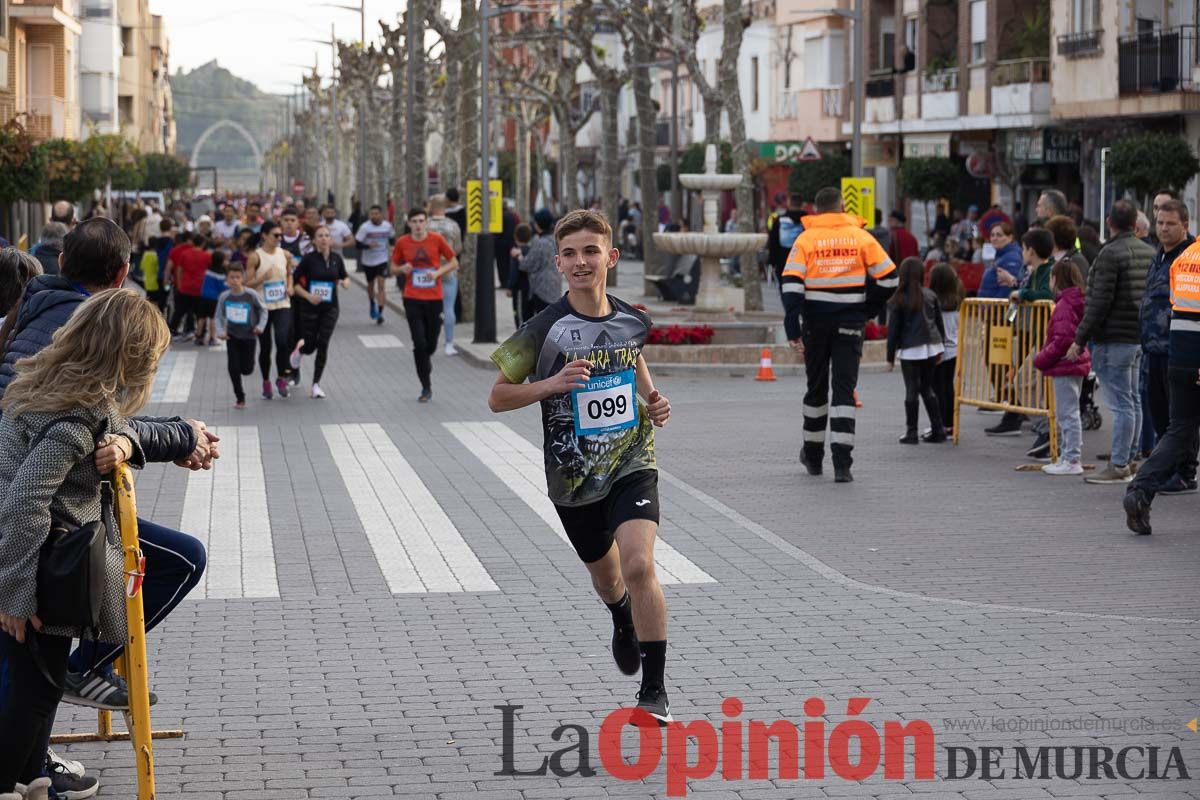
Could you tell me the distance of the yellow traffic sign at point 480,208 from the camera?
2720 cm

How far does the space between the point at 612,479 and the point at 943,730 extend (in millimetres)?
1427

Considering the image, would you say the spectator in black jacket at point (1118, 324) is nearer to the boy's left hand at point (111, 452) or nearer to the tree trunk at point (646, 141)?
the boy's left hand at point (111, 452)

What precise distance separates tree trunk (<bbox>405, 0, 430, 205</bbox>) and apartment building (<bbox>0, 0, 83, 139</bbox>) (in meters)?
10.9

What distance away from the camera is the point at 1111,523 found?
11492mm

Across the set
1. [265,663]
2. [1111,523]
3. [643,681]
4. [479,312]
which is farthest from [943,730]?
[479,312]

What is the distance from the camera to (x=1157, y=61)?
116 ft

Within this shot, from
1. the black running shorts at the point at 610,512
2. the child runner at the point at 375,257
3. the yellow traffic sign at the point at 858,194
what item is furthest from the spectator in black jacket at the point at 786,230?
the black running shorts at the point at 610,512

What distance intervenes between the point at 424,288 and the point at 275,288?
153cm

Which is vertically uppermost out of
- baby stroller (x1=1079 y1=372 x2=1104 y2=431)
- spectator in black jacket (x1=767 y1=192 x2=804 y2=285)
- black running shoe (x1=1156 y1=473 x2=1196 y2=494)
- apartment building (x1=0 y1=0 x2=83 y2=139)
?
apartment building (x1=0 y1=0 x2=83 y2=139)

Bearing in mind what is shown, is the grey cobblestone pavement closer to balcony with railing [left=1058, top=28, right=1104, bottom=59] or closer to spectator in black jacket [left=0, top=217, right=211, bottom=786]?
spectator in black jacket [left=0, top=217, right=211, bottom=786]

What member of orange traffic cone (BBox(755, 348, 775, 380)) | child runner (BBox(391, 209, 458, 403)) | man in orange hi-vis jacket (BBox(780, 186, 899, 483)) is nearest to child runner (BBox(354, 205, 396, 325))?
child runner (BBox(391, 209, 458, 403))

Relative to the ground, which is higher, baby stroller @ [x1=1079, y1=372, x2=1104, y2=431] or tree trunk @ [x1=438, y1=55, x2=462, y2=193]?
tree trunk @ [x1=438, y1=55, x2=462, y2=193]

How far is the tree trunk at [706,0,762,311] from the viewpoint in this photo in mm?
30000

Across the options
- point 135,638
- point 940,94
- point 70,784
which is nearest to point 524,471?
point 70,784
